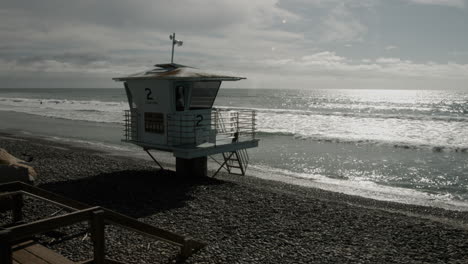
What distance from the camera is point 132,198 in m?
12.3

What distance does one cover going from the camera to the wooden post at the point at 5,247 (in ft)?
14.3

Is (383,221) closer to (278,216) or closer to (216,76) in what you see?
(278,216)

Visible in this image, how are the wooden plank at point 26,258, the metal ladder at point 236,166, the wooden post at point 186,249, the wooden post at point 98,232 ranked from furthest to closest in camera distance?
the metal ladder at point 236,166 → the wooden post at point 186,249 → the wooden plank at point 26,258 → the wooden post at point 98,232

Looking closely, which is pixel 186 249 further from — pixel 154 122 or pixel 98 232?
pixel 154 122

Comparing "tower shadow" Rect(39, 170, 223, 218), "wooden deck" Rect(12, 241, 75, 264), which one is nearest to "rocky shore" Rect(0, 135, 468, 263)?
"tower shadow" Rect(39, 170, 223, 218)

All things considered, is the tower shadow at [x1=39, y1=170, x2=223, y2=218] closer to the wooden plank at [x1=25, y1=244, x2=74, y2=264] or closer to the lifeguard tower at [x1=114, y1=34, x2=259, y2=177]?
the lifeguard tower at [x1=114, y1=34, x2=259, y2=177]

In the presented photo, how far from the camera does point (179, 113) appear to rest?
602 inches

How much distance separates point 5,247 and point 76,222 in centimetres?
108

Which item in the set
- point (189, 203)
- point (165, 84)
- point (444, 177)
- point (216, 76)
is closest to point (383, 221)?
point (189, 203)

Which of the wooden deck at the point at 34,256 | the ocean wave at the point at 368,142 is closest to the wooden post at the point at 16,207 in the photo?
the wooden deck at the point at 34,256

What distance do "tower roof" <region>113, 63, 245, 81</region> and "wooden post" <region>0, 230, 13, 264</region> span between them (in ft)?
34.4

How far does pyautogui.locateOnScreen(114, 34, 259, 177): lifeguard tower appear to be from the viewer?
15.0 meters

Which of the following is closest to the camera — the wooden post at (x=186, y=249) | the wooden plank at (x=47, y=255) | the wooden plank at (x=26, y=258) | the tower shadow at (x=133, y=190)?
the wooden plank at (x=26, y=258)

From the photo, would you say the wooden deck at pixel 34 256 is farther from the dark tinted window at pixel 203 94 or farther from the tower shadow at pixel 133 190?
the dark tinted window at pixel 203 94
